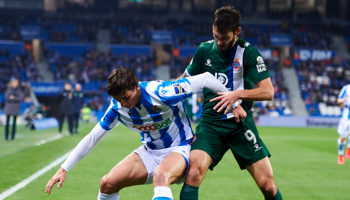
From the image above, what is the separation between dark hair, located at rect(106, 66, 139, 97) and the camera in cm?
401

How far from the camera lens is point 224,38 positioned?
14.6 ft

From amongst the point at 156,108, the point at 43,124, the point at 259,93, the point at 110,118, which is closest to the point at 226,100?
the point at 259,93

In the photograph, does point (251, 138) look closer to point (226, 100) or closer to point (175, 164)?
point (226, 100)

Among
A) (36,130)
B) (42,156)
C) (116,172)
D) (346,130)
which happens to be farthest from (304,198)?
(36,130)

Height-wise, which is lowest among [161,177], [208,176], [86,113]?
[86,113]

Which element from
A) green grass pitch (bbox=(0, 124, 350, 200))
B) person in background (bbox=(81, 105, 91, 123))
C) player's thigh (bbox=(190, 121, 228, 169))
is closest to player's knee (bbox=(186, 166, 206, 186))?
player's thigh (bbox=(190, 121, 228, 169))

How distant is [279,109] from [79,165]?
90.7 ft

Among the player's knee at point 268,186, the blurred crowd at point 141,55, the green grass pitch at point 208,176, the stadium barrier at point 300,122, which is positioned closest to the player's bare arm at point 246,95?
the player's knee at point 268,186

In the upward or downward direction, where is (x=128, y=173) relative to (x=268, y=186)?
upward

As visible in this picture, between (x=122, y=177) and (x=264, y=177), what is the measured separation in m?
1.51

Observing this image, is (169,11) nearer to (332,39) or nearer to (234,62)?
(332,39)

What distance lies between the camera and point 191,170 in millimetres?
4457

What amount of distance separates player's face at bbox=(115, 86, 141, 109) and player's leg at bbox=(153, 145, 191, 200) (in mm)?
634

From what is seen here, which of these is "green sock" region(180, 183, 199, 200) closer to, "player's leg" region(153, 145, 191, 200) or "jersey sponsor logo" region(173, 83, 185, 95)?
"player's leg" region(153, 145, 191, 200)
